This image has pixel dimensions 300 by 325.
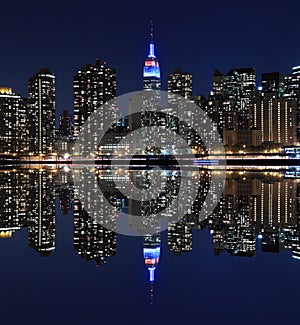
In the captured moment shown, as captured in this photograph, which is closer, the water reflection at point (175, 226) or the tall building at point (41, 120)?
the water reflection at point (175, 226)

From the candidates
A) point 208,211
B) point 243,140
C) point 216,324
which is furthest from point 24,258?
point 243,140

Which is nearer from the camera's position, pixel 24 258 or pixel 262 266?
pixel 262 266

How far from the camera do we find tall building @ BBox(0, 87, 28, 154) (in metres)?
169

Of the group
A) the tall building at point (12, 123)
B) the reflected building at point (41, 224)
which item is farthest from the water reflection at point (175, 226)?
the tall building at point (12, 123)

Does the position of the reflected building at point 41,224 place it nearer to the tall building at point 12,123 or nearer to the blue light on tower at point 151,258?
the blue light on tower at point 151,258

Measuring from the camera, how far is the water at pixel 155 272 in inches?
207

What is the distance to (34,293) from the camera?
19.4 feet

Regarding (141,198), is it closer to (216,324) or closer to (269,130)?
(216,324)

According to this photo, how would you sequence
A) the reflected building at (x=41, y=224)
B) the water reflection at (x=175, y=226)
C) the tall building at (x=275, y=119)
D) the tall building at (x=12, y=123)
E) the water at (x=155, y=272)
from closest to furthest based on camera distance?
the water at (x=155, y=272), the water reflection at (x=175, y=226), the reflected building at (x=41, y=224), the tall building at (x=275, y=119), the tall building at (x=12, y=123)

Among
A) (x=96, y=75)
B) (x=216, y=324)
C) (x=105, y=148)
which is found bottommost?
(x=216, y=324)

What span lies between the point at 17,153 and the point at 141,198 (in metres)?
158

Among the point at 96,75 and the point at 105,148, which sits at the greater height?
the point at 96,75

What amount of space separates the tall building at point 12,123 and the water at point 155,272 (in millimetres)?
161505

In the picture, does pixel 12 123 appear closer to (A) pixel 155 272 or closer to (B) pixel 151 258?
(B) pixel 151 258
